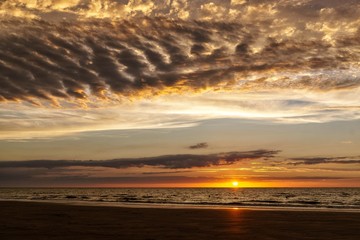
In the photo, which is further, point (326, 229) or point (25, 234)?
point (326, 229)

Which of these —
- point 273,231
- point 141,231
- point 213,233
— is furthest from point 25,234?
point 273,231

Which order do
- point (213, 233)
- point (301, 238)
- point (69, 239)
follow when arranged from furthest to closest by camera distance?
1. point (213, 233)
2. point (301, 238)
3. point (69, 239)

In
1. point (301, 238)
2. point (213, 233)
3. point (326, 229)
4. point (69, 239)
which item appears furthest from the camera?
point (326, 229)

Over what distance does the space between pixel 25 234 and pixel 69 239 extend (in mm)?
2457

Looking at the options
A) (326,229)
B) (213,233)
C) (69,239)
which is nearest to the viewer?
(69,239)

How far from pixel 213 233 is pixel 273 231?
10.2 ft

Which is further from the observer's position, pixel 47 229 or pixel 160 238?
pixel 47 229

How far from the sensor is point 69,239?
1473 centimetres

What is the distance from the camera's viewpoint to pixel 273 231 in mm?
17938

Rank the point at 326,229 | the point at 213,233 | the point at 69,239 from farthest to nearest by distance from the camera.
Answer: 1. the point at 326,229
2. the point at 213,233
3. the point at 69,239

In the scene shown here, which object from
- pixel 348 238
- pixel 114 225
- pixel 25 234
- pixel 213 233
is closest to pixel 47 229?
pixel 25 234

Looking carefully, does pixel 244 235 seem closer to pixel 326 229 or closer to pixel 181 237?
pixel 181 237

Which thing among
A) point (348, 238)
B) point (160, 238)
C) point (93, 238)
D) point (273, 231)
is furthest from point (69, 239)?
point (348, 238)

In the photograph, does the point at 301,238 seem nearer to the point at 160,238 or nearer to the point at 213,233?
the point at 213,233
